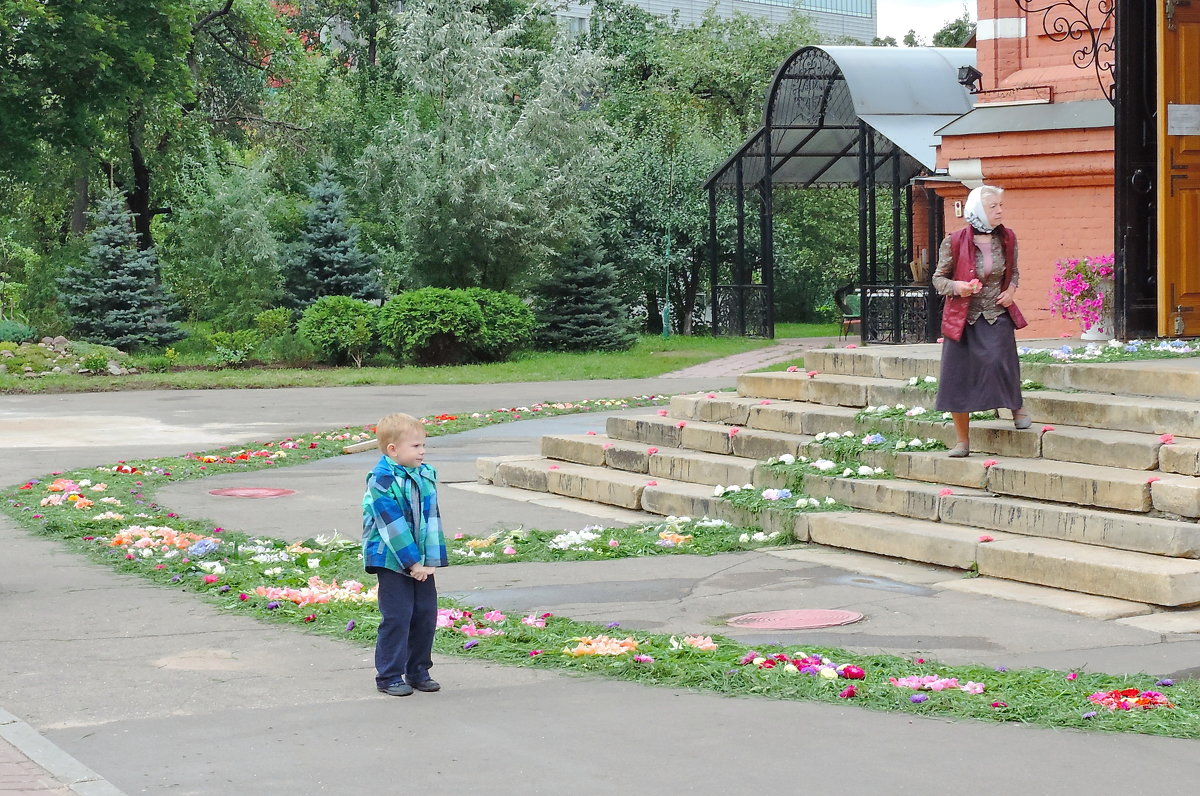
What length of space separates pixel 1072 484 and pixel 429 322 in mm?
19597

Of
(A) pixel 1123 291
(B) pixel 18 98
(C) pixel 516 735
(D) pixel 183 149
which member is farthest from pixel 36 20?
(C) pixel 516 735

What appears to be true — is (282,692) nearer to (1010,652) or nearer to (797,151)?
(1010,652)

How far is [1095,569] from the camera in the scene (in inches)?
319

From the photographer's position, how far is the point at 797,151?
3142cm

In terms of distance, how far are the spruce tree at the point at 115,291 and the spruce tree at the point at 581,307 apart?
7.84m

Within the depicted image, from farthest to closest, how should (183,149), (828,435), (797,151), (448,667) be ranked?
(183,149)
(797,151)
(828,435)
(448,667)

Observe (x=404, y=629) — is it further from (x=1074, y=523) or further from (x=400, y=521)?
(x=1074, y=523)

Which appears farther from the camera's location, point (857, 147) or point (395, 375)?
point (857, 147)

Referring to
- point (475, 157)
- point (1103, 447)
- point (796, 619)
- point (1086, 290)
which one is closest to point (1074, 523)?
point (1103, 447)

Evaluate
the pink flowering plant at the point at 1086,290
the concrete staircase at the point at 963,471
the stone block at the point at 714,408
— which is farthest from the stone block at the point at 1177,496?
the pink flowering plant at the point at 1086,290

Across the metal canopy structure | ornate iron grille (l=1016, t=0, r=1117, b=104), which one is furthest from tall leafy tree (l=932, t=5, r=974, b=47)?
ornate iron grille (l=1016, t=0, r=1117, b=104)

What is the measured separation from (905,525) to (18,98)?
22410 mm

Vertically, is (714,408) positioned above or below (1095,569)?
above

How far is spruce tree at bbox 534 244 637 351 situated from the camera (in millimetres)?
30891
